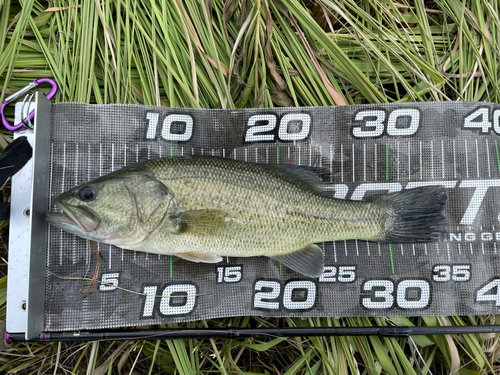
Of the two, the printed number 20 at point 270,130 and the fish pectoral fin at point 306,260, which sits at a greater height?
the printed number 20 at point 270,130

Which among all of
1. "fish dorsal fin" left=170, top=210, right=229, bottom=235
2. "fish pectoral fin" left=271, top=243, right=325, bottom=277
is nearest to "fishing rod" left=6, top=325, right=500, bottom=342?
"fish pectoral fin" left=271, top=243, right=325, bottom=277

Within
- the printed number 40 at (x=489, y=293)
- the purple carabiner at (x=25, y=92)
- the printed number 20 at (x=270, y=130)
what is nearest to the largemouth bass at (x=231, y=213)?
the printed number 20 at (x=270, y=130)

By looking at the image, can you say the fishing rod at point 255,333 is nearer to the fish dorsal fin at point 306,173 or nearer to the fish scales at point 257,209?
the fish scales at point 257,209

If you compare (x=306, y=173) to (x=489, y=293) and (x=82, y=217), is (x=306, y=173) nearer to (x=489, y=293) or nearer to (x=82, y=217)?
(x=82, y=217)

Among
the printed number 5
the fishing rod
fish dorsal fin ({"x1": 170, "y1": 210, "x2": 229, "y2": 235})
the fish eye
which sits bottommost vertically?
the fishing rod

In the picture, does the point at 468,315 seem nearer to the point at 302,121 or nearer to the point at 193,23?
the point at 302,121

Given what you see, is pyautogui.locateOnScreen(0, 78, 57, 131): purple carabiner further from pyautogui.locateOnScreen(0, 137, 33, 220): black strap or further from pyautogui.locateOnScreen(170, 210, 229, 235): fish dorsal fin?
pyautogui.locateOnScreen(170, 210, 229, 235): fish dorsal fin
